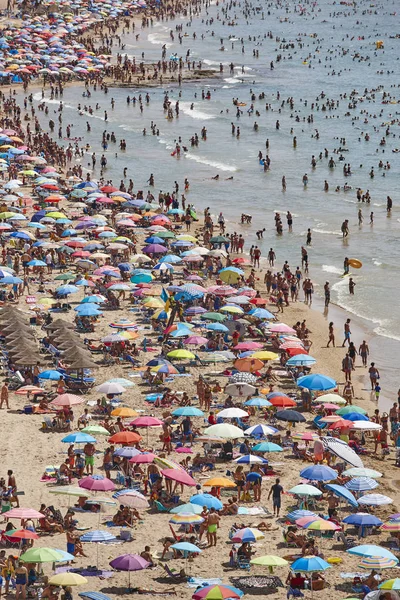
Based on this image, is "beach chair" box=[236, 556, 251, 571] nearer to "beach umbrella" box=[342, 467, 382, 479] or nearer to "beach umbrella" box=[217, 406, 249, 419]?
"beach umbrella" box=[342, 467, 382, 479]

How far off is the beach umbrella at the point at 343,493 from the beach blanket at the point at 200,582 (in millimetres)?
3447

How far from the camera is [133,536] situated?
19938 millimetres

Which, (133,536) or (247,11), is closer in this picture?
(133,536)

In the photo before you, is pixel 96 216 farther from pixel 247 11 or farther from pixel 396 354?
pixel 247 11

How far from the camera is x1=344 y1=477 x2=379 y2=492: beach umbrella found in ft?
70.4

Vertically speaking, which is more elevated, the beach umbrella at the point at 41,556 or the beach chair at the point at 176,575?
the beach umbrella at the point at 41,556

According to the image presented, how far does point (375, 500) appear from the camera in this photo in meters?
20.7

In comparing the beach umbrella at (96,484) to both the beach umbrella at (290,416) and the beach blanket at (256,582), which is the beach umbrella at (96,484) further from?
the beach umbrella at (290,416)

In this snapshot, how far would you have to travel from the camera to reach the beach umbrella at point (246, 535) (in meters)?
19.0

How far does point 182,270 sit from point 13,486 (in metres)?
19.3

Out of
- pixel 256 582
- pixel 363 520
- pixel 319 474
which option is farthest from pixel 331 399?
pixel 256 582

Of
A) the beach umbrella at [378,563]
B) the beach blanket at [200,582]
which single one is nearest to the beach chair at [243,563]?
the beach blanket at [200,582]

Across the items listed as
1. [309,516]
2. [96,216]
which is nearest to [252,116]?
[96,216]

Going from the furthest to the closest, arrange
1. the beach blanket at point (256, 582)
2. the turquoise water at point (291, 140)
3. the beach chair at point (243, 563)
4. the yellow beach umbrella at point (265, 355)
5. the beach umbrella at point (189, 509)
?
the turquoise water at point (291, 140), the yellow beach umbrella at point (265, 355), the beach umbrella at point (189, 509), the beach chair at point (243, 563), the beach blanket at point (256, 582)
